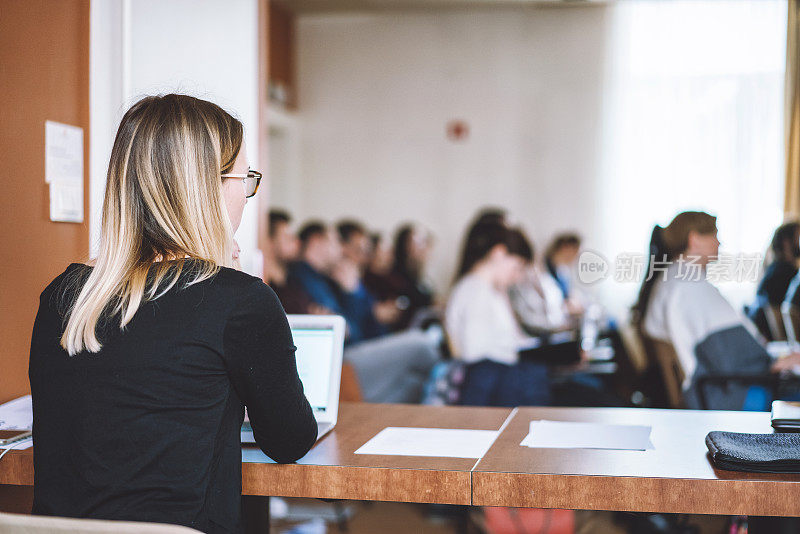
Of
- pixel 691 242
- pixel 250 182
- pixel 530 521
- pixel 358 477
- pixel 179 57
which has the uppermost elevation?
pixel 179 57

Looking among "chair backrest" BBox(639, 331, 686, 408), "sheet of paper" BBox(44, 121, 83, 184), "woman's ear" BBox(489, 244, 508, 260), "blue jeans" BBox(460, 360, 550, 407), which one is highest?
"sheet of paper" BBox(44, 121, 83, 184)

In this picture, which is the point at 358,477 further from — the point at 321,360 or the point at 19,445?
Answer: the point at 19,445

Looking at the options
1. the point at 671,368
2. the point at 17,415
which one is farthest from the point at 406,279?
the point at 17,415

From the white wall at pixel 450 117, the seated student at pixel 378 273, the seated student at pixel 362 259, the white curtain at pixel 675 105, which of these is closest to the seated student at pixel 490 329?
the seated student at pixel 362 259

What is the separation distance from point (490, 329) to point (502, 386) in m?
0.26

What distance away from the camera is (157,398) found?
119 centimetres

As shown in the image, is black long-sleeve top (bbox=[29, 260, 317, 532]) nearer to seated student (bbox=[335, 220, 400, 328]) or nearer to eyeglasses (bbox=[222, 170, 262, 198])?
eyeglasses (bbox=[222, 170, 262, 198])

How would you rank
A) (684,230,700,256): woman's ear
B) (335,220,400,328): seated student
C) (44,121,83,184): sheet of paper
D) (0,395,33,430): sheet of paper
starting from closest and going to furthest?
(0,395,33,430): sheet of paper < (44,121,83,184): sheet of paper < (684,230,700,256): woman's ear < (335,220,400,328): seated student

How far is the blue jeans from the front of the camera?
3344 mm

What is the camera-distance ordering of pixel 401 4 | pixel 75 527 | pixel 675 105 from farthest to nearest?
1. pixel 401 4
2. pixel 675 105
3. pixel 75 527

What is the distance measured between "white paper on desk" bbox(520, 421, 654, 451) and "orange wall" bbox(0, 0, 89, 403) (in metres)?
1.14

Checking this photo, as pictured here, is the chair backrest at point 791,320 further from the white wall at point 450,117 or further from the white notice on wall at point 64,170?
the white wall at point 450,117

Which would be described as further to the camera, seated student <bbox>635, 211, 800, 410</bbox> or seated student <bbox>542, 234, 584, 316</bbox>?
seated student <bbox>542, 234, 584, 316</bbox>

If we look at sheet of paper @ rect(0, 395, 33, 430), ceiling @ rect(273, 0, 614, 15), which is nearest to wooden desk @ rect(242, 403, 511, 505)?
sheet of paper @ rect(0, 395, 33, 430)
